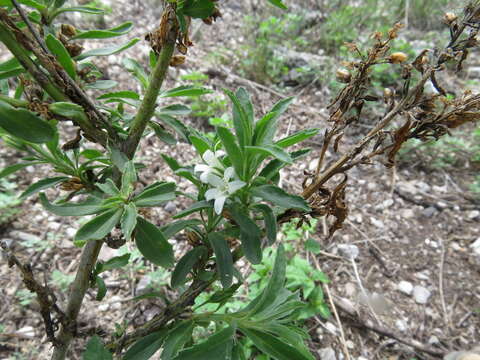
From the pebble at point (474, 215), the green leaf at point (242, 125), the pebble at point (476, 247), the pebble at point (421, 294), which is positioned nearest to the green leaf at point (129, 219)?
the green leaf at point (242, 125)

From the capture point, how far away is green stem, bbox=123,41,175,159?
0.69m

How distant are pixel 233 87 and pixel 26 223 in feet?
7.54

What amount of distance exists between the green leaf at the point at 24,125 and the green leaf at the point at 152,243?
0.24 m

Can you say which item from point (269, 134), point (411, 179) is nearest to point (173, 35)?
point (269, 134)

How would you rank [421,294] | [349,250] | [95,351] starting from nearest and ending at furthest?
[95,351]
[421,294]
[349,250]

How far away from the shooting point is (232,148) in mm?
680

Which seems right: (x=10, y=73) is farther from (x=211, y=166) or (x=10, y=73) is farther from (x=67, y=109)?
(x=211, y=166)

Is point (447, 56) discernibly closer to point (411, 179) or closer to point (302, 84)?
point (411, 179)

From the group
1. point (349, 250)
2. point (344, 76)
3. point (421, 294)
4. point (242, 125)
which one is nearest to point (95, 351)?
point (242, 125)

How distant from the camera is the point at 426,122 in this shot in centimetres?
73

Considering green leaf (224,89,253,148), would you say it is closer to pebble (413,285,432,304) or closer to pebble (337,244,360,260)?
pebble (337,244,360,260)

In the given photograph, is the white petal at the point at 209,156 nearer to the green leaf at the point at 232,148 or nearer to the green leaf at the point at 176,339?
the green leaf at the point at 232,148

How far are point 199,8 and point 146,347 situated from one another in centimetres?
78

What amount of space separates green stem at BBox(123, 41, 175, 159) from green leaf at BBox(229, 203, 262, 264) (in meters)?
0.26
